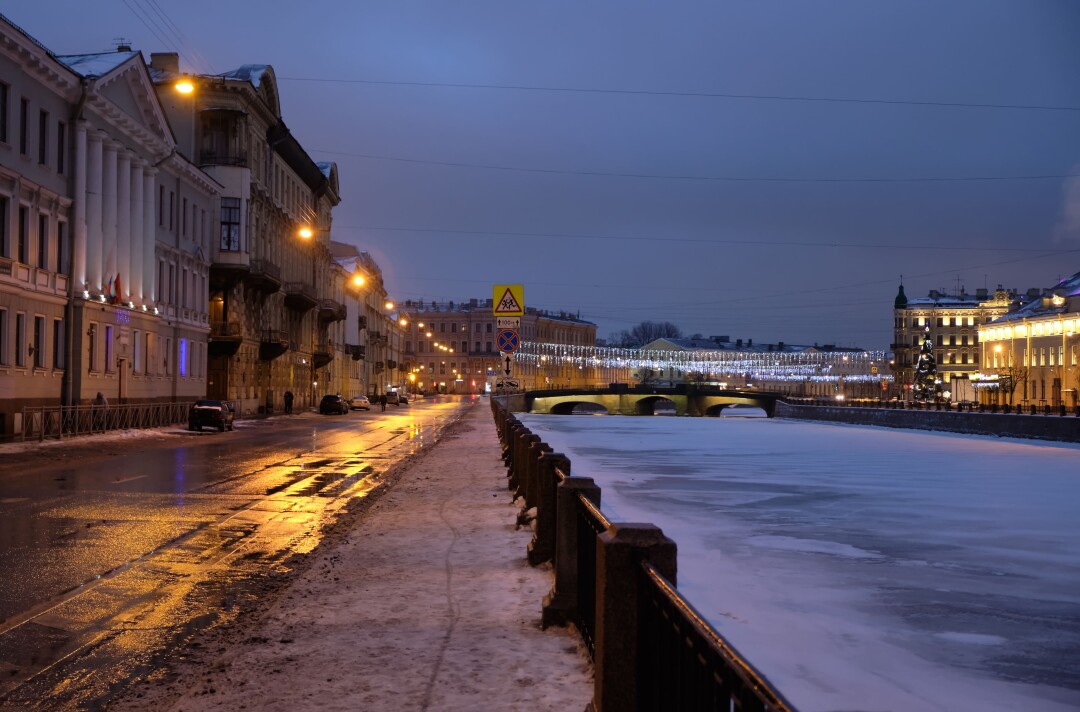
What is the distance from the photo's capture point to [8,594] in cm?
912

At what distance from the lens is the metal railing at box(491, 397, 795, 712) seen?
337 cm

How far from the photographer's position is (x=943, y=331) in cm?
15162

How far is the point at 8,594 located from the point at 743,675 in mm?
7913

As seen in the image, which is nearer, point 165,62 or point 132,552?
point 132,552

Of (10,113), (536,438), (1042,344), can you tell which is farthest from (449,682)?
(1042,344)

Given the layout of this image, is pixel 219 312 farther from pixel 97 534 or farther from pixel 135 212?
pixel 97 534

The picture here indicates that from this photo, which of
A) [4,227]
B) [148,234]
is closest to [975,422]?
[148,234]

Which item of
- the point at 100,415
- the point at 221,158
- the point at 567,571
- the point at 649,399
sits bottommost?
the point at 649,399

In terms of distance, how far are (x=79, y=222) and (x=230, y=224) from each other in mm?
21434

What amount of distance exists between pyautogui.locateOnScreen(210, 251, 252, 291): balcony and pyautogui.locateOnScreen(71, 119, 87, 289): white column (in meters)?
19.5

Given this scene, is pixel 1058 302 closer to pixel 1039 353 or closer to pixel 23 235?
pixel 1039 353

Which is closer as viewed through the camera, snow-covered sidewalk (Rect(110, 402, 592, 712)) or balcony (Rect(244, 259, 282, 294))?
snow-covered sidewalk (Rect(110, 402, 592, 712))

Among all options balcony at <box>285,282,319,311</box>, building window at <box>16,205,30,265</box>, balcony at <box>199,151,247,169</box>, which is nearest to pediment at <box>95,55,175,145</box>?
building window at <box>16,205,30,265</box>

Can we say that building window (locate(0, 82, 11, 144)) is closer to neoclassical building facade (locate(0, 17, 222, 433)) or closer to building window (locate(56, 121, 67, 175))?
neoclassical building facade (locate(0, 17, 222, 433))
